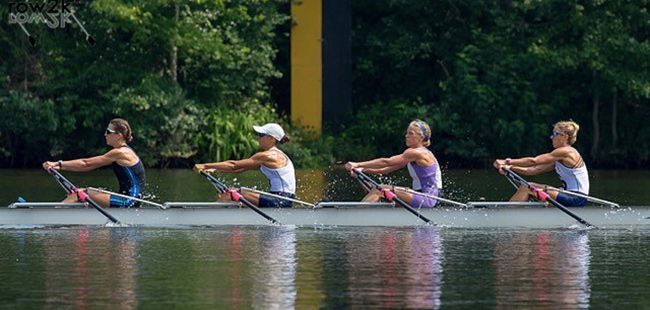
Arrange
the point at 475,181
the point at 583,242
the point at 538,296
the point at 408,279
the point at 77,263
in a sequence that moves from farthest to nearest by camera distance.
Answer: the point at 475,181 < the point at 583,242 < the point at 77,263 < the point at 408,279 < the point at 538,296

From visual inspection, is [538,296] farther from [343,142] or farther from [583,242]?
[343,142]

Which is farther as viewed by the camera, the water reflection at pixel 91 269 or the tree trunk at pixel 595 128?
the tree trunk at pixel 595 128

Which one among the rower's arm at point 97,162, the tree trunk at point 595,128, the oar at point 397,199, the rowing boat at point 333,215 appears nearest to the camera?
the rowing boat at point 333,215

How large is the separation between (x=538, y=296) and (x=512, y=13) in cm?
3154

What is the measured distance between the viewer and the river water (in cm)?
1755

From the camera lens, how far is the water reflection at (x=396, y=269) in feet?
57.7

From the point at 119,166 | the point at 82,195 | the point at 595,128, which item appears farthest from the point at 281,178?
the point at 595,128

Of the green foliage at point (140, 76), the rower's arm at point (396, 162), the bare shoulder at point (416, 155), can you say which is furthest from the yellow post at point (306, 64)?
the bare shoulder at point (416, 155)

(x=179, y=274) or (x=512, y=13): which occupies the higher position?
(x=512, y=13)

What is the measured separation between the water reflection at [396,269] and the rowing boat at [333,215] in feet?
2.11

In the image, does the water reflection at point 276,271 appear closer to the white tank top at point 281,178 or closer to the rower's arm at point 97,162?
the white tank top at point 281,178

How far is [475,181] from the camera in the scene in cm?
4084

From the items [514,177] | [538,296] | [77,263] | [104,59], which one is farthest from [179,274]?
[104,59]

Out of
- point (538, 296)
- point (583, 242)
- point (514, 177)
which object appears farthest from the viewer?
Result: point (514, 177)
